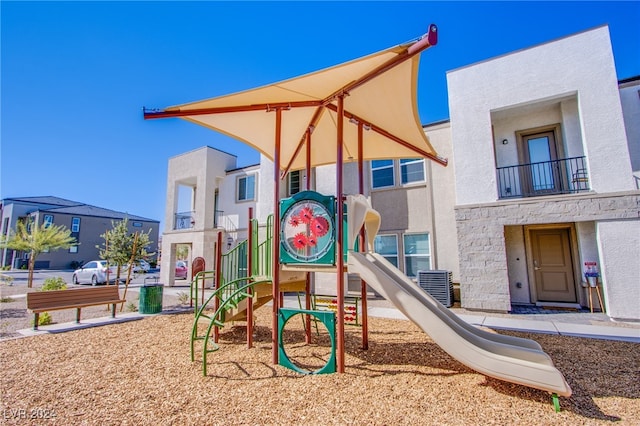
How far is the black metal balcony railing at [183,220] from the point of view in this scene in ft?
59.6

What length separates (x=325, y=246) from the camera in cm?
481

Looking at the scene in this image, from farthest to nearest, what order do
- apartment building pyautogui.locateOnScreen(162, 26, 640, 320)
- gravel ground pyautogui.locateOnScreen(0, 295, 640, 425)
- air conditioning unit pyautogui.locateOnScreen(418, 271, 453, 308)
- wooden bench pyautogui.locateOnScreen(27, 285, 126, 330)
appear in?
1. air conditioning unit pyautogui.locateOnScreen(418, 271, 453, 308)
2. apartment building pyautogui.locateOnScreen(162, 26, 640, 320)
3. wooden bench pyautogui.locateOnScreen(27, 285, 126, 330)
4. gravel ground pyautogui.locateOnScreen(0, 295, 640, 425)

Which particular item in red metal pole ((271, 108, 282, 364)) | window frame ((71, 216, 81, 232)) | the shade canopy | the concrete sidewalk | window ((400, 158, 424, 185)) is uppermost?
window frame ((71, 216, 81, 232))

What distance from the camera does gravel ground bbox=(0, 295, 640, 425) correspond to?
323 cm

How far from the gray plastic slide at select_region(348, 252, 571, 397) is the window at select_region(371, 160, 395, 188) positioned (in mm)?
7788

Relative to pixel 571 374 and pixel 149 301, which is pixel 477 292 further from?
pixel 149 301

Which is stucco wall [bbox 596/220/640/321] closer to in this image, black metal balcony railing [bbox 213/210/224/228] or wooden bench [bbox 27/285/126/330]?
wooden bench [bbox 27/285/126/330]

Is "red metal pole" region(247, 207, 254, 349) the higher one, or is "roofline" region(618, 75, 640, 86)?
"roofline" region(618, 75, 640, 86)

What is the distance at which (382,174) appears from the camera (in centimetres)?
1239

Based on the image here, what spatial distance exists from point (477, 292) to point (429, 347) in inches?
173

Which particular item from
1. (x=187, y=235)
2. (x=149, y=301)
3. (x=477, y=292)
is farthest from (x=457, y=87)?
(x=187, y=235)

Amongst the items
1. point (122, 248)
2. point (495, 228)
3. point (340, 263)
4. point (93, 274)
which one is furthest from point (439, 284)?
point (93, 274)

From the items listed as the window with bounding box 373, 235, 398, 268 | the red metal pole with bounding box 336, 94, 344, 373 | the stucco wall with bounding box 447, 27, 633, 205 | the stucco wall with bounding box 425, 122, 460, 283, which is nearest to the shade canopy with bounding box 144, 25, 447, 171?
the red metal pole with bounding box 336, 94, 344, 373

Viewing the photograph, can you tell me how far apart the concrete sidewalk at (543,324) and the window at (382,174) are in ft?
17.4
